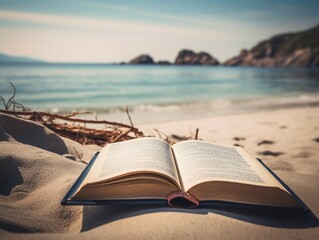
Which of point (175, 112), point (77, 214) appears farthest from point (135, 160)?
point (175, 112)

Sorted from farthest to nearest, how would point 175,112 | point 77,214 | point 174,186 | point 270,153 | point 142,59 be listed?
1. point 142,59
2. point 175,112
3. point 270,153
4. point 77,214
5. point 174,186

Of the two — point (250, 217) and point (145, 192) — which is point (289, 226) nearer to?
point (250, 217)

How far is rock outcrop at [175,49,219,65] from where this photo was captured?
115338 mm

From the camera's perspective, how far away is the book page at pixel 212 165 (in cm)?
120

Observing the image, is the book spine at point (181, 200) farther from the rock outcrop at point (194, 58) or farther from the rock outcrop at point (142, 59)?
the rock outcrop at point (194, 58)

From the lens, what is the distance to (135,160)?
1.30 metres

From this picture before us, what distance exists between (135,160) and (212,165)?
1.28 feet

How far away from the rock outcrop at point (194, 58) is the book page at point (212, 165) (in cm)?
11829

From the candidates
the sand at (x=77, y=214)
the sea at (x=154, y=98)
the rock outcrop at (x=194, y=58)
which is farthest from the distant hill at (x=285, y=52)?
the sand at (x=77, y=214)

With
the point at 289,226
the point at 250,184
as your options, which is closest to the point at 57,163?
the point at 250,184

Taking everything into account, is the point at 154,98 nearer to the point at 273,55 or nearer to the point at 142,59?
the point at 142,59

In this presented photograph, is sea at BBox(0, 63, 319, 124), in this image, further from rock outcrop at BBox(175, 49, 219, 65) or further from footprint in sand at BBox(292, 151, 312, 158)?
rock outcrop at BBox(175, 49, 219, 65)

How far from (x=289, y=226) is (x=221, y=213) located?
291mm

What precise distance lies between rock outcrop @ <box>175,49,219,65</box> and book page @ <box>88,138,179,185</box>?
388 ft
